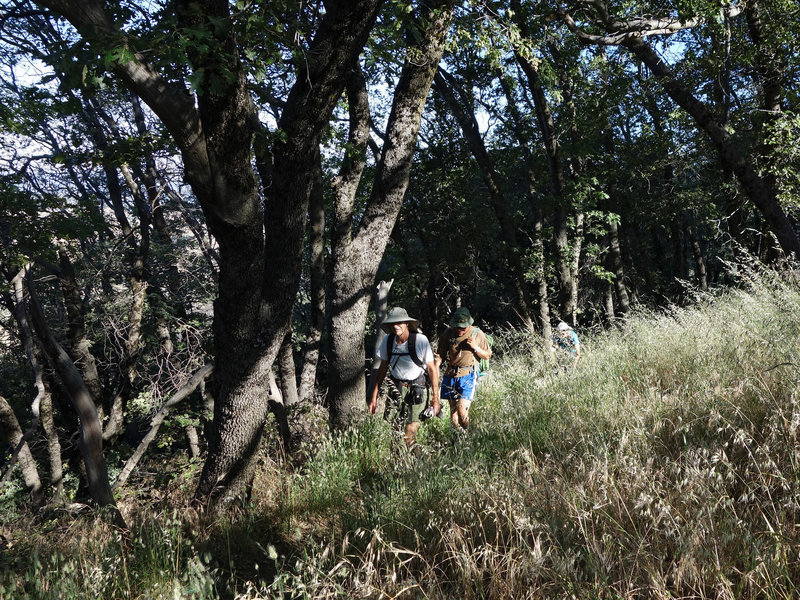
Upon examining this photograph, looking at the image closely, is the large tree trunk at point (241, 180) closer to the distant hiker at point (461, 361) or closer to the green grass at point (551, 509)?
the green grass at point (551, 509)

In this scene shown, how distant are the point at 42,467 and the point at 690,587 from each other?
17.7 metres

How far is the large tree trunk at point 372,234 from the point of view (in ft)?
18.0

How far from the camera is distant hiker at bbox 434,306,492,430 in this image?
18.9 feet

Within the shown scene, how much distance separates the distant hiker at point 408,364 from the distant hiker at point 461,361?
0.82 feet

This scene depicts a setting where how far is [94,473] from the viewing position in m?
5.02

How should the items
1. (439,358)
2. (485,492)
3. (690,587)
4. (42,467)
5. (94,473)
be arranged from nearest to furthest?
1. (690,587)
2. (485,492)
3. (94,473)
4. (439,358)
5. (42,467)

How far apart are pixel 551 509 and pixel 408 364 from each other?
10.9 feet

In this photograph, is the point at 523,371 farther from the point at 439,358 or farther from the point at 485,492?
the point at 485,492

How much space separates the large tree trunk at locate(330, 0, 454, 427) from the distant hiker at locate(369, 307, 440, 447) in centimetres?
33

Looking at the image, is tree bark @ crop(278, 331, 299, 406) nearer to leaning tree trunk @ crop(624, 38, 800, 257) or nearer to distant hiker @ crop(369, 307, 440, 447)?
distant hiker @ crop(369, 307, 440, 447)

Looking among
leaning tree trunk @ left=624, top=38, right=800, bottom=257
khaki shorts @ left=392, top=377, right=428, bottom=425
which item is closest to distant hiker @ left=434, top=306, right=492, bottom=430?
khaki shorts @ left=392, top=377, right=428, bottom=425

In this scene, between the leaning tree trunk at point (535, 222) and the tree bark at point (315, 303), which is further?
the leaning tree trunk at point (535, 222)

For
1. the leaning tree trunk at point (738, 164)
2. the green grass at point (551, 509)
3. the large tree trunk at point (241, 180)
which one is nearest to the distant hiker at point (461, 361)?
the green grass at point (551, 509)

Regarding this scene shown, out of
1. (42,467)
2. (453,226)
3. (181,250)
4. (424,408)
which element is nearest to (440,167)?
(453,226)
